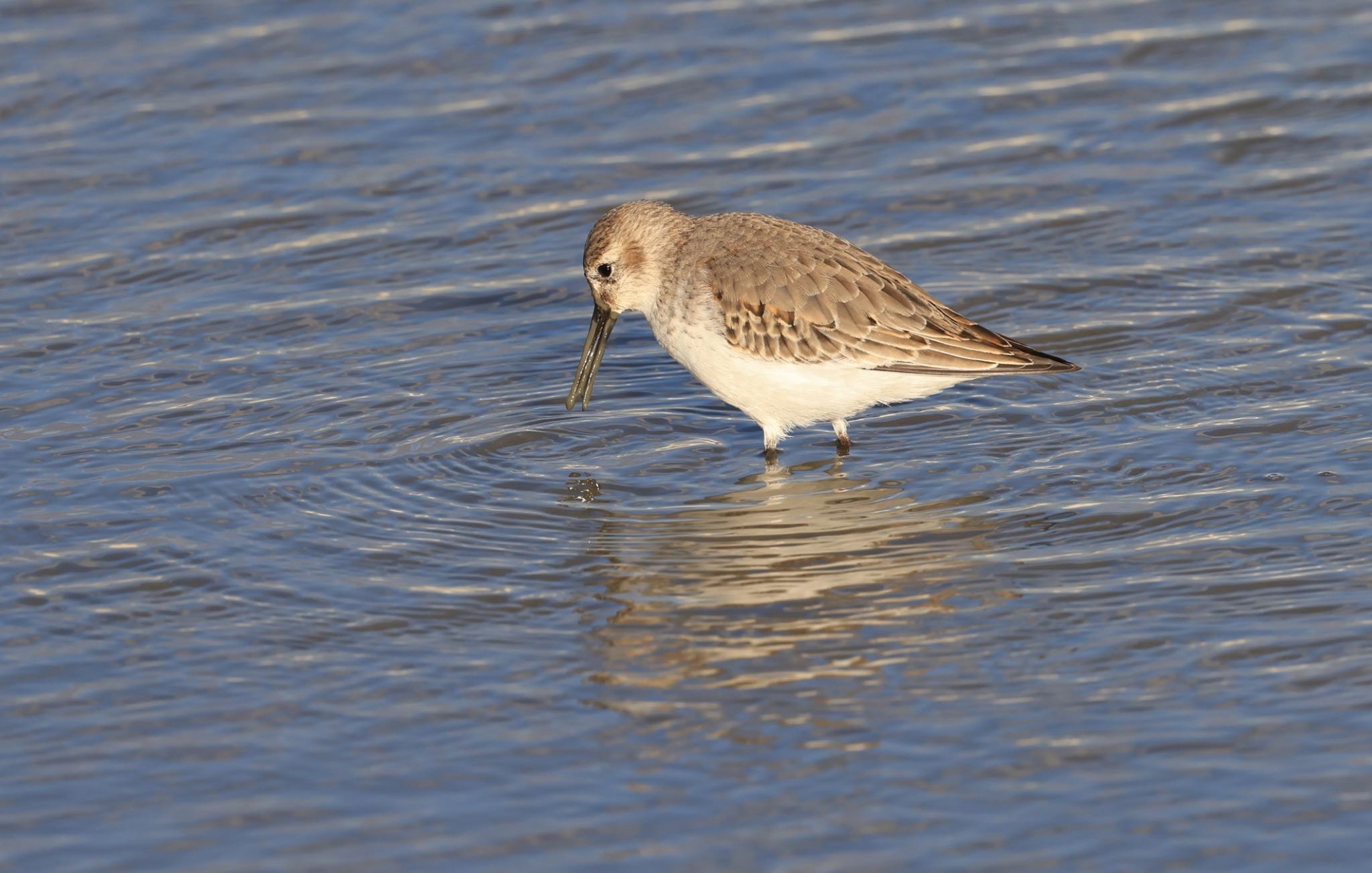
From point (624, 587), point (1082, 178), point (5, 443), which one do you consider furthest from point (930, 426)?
point (5, 443)

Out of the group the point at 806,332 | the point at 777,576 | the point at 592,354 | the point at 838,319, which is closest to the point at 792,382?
the point at 806,332

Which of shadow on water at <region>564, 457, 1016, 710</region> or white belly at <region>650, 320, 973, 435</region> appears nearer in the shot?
shadow on water at <region>564, 457, 1016, 710</region>

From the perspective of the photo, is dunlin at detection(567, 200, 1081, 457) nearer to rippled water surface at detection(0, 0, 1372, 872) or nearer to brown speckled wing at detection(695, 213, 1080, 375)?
brown speckled wing at detection(695, 213, 1080, 375)

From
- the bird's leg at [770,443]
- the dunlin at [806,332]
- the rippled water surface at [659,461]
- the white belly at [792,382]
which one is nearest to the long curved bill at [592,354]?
the rippled water surface at [659,461]

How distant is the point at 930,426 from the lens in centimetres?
1072

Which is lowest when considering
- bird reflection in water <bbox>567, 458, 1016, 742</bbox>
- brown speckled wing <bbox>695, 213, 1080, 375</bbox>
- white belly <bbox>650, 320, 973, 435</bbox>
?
bird reflection in water <bbox>567, 458, 1016, 742</bbox>

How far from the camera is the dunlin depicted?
392 inches

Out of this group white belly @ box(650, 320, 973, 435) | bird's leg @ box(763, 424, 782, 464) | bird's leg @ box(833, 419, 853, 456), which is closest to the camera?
white belly @ box(650, 320, 973, 435)

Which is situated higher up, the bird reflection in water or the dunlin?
the dunlin

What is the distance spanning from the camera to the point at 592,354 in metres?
10.9

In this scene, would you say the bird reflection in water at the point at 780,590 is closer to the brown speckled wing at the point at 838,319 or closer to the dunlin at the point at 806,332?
the dunlin at the point at 806,332

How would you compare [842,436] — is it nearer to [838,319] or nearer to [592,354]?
[838,319]

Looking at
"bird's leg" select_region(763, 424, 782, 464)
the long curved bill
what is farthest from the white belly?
the long curved bill

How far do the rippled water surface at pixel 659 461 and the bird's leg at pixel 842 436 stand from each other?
0.57 feet
